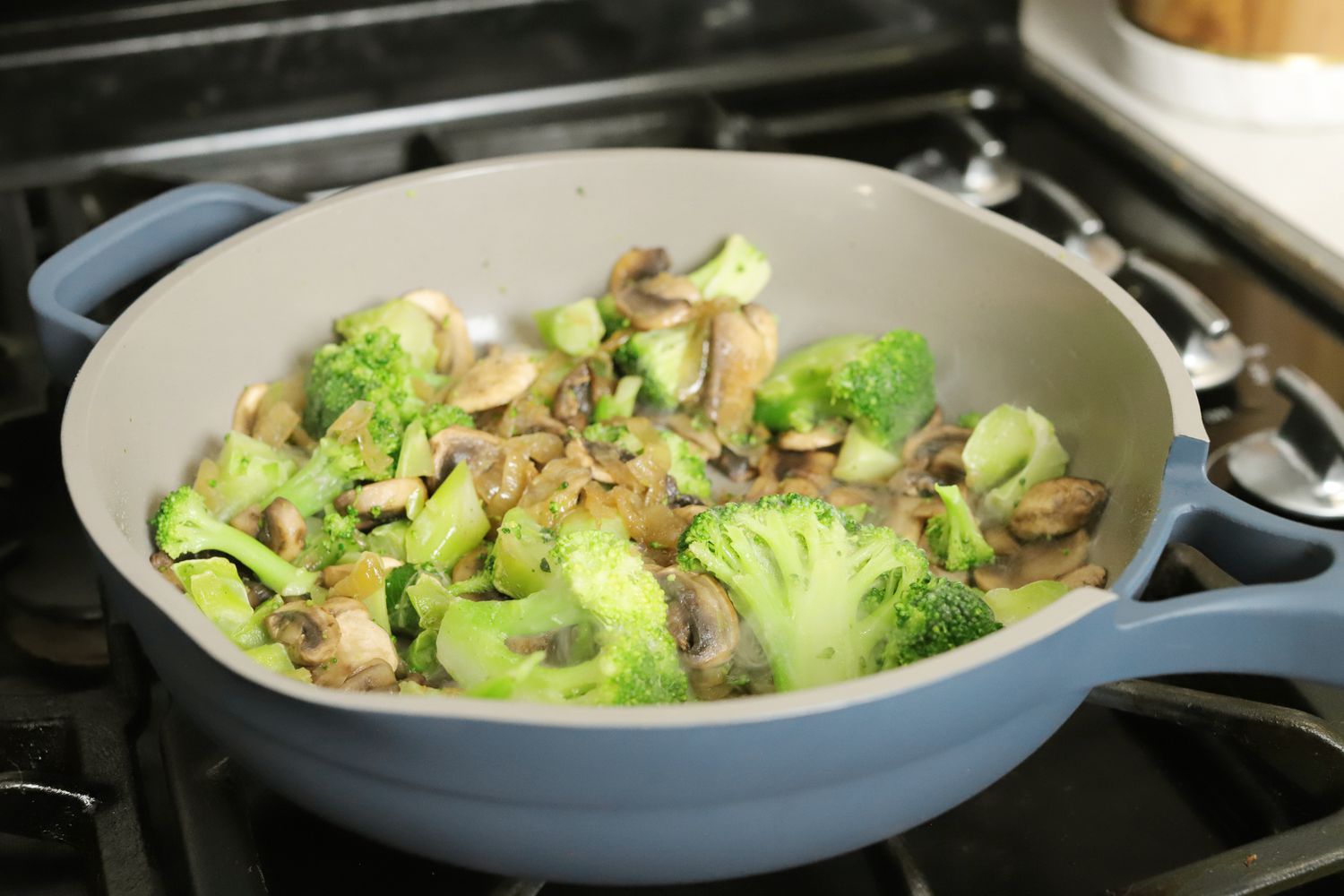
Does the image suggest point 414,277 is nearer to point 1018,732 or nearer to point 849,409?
point 849,409

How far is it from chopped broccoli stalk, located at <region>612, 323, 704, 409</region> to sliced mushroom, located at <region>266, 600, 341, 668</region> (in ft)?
1.53

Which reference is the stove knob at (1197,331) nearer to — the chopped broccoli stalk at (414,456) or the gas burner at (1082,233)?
the gas burner at (1082,233)

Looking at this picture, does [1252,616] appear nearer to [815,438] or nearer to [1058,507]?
[1058,507]

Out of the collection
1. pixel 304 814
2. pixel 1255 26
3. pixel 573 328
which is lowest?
pixel 304 814

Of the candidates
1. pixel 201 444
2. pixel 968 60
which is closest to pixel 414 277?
pixel 201 444

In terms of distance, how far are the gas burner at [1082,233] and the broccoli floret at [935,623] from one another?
58 cm

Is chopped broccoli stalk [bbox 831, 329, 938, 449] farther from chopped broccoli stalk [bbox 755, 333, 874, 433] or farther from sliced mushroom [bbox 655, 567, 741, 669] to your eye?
sliced mushroom [bbox 655, 567, 741, 669]

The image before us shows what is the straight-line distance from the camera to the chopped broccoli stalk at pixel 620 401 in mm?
1282

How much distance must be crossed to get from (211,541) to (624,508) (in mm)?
348

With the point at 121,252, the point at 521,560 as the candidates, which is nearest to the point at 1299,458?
the point at 521,560

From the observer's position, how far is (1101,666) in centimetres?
76

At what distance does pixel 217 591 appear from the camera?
100 cm

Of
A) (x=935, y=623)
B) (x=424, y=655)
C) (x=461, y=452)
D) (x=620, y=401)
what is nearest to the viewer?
(x=935, y=623)

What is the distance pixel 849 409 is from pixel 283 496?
548mm
